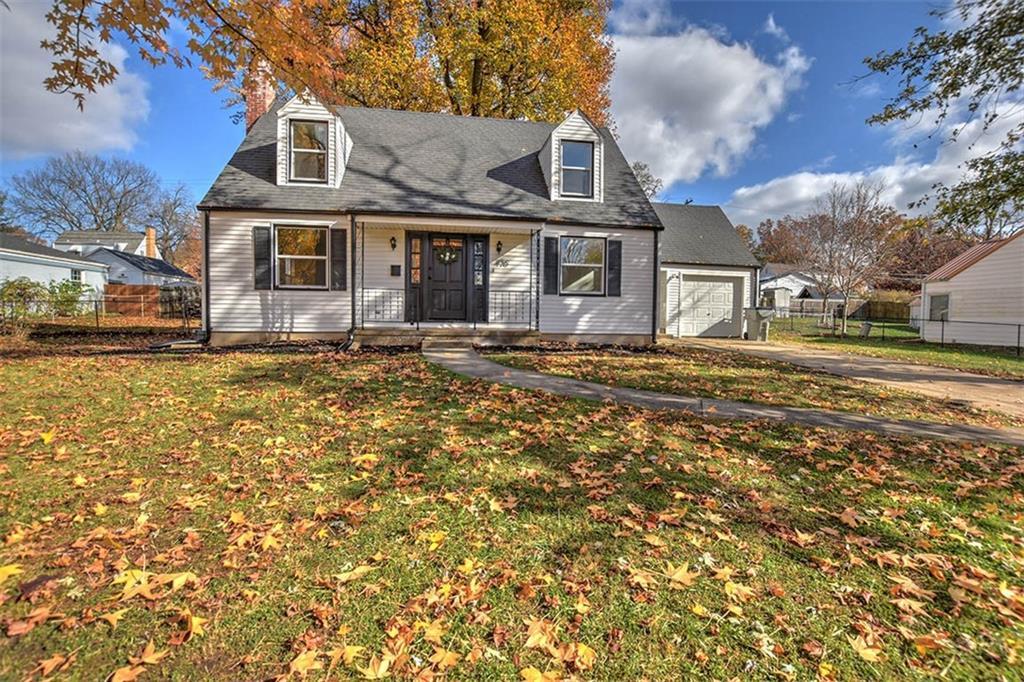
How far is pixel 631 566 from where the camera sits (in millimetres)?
2854

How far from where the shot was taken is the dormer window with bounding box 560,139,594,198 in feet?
45.2

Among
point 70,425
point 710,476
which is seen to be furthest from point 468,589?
point 70,425

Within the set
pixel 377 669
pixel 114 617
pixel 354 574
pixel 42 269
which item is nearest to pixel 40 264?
pixel 42 269

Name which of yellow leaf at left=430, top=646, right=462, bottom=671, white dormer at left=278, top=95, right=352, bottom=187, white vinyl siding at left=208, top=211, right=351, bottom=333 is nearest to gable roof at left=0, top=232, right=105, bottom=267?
white vinyl siding at left=208, top=211, right=351, bottom=333

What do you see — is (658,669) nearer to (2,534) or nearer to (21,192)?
(2,534)

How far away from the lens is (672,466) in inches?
173

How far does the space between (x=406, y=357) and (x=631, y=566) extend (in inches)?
298

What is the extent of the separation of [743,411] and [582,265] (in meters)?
7.94

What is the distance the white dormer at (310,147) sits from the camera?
1244 centimetres

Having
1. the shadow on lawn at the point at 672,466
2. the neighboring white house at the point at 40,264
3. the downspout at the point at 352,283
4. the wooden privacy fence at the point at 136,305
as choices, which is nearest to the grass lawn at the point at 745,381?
the shadow on lawn at the point at 672,466

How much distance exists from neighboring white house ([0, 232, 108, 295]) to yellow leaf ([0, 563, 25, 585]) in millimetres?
26661

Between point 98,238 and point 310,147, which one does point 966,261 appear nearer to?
point 310,147

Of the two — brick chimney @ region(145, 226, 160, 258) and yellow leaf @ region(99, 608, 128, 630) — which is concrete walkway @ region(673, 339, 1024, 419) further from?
brick chimney @ region(145, 226, 160, 258)

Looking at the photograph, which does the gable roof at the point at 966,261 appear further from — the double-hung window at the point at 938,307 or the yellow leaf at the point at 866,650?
the yellow leaf at the point at 866,650
